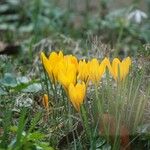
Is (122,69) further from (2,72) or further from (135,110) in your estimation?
(2,72)

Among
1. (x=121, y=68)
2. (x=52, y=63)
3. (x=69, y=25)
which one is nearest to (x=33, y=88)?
(x=52, y=63)

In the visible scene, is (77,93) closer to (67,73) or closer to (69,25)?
(67,73)

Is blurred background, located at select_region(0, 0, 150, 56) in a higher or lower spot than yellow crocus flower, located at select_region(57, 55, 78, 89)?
lower

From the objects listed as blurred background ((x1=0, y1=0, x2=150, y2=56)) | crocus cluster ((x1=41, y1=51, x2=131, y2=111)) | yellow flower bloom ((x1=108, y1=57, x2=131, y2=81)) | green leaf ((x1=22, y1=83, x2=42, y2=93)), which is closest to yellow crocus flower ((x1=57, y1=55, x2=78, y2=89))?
crocus cluster ((x1=41, y1=51, x2=131, y2=111))

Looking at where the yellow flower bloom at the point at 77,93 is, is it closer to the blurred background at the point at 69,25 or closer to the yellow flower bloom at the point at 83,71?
the yellow flower bloom at the point at 83,71

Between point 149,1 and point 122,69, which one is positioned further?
point 149,1

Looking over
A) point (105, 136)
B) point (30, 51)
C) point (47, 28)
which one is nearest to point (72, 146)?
point (105, 136)

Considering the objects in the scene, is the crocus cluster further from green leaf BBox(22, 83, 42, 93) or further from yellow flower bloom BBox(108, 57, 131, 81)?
green leaf BBox(22, 83, 42, 93)

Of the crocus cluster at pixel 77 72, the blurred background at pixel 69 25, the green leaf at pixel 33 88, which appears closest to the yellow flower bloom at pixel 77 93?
the crocus cluster at pixel 77 72
